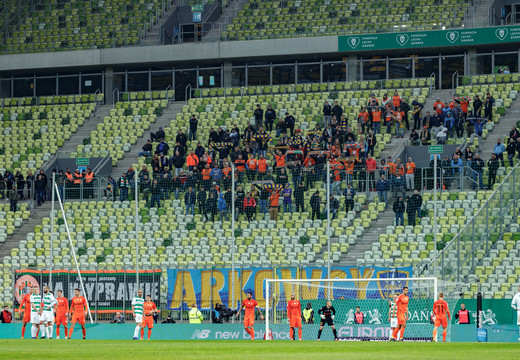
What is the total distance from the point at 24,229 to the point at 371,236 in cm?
1488

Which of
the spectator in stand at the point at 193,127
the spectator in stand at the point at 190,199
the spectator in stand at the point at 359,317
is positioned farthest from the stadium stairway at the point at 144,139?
the spectator in stand at the point at 359,317

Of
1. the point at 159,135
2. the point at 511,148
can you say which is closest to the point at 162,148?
the point at 159,135

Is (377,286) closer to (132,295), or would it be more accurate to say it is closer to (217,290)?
(217,290)

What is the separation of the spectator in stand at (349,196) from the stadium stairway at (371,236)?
106 cm

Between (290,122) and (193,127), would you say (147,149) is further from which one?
(290,122)

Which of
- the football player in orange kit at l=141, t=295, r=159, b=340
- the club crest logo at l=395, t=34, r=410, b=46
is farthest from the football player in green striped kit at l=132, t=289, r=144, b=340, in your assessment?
the club crest logo at l=395, t=34, r=410, b=46

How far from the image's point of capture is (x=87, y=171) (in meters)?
42.1

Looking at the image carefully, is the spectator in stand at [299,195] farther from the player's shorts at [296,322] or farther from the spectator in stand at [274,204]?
the player's shorts at [296,322]

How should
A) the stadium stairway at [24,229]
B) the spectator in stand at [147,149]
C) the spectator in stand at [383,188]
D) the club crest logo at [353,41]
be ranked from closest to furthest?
1. the spectator in stand at [383,188]
2. the stadium stairway at [24,229]
3. the spectator in stand at [147,149]
4. the club crest logo at [353,41]

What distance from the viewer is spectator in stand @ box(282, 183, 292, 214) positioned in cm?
3675

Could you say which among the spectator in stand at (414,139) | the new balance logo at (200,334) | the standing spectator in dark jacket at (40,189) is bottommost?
the new balance logo at (200,334)

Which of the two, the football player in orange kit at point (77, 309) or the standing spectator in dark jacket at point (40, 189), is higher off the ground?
the standing spectator in dark jacket at point (40, 189)

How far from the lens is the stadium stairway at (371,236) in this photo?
3631 cm

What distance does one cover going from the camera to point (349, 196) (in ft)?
119
